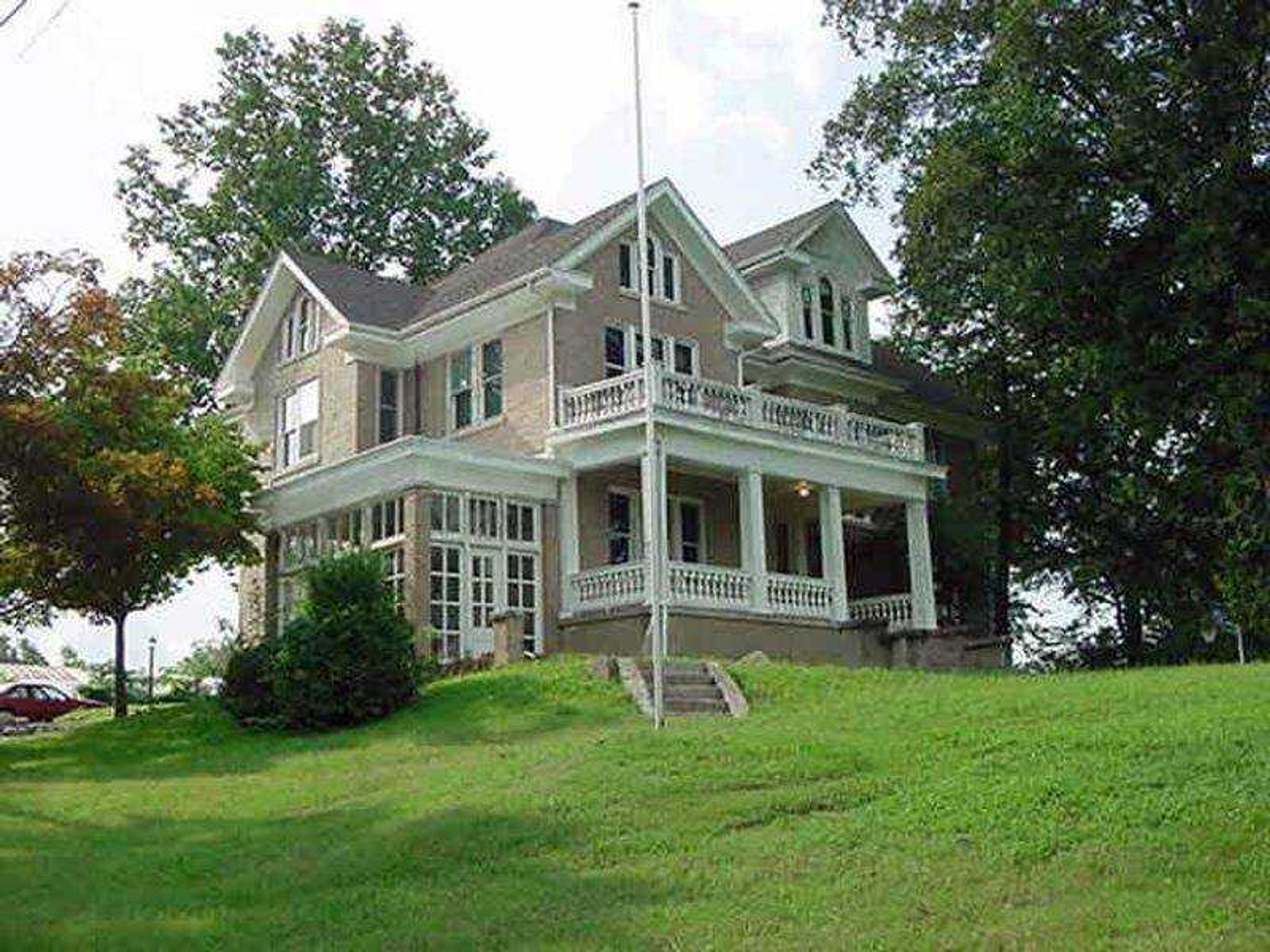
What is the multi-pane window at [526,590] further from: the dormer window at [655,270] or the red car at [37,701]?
the red car at [37,701]

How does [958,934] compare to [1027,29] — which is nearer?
[958,934]

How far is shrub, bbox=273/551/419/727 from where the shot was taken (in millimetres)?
22766

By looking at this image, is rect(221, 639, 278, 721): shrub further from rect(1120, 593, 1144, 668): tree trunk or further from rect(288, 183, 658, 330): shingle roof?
rect(1120, 593, 1144, 668): tree trunk

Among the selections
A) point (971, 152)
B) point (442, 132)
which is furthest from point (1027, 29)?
point (442, 132)

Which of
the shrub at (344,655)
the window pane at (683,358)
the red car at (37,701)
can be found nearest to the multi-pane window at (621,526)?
the window pane at (683,358)

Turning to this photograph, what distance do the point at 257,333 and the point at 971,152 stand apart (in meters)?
16.6

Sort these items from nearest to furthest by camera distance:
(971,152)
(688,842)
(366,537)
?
(688,842) < (366,537) < (971,152)

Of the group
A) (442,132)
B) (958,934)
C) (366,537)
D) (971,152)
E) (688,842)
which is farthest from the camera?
(442,132)

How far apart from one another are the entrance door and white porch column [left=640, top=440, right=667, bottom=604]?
9.10 feet

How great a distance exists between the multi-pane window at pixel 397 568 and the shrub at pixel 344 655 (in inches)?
134

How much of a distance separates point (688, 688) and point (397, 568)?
7708mm

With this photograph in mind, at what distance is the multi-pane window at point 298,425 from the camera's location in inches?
1357

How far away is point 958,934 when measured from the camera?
10406mm

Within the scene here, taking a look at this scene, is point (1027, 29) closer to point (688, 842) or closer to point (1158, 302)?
point (1158, 302)
